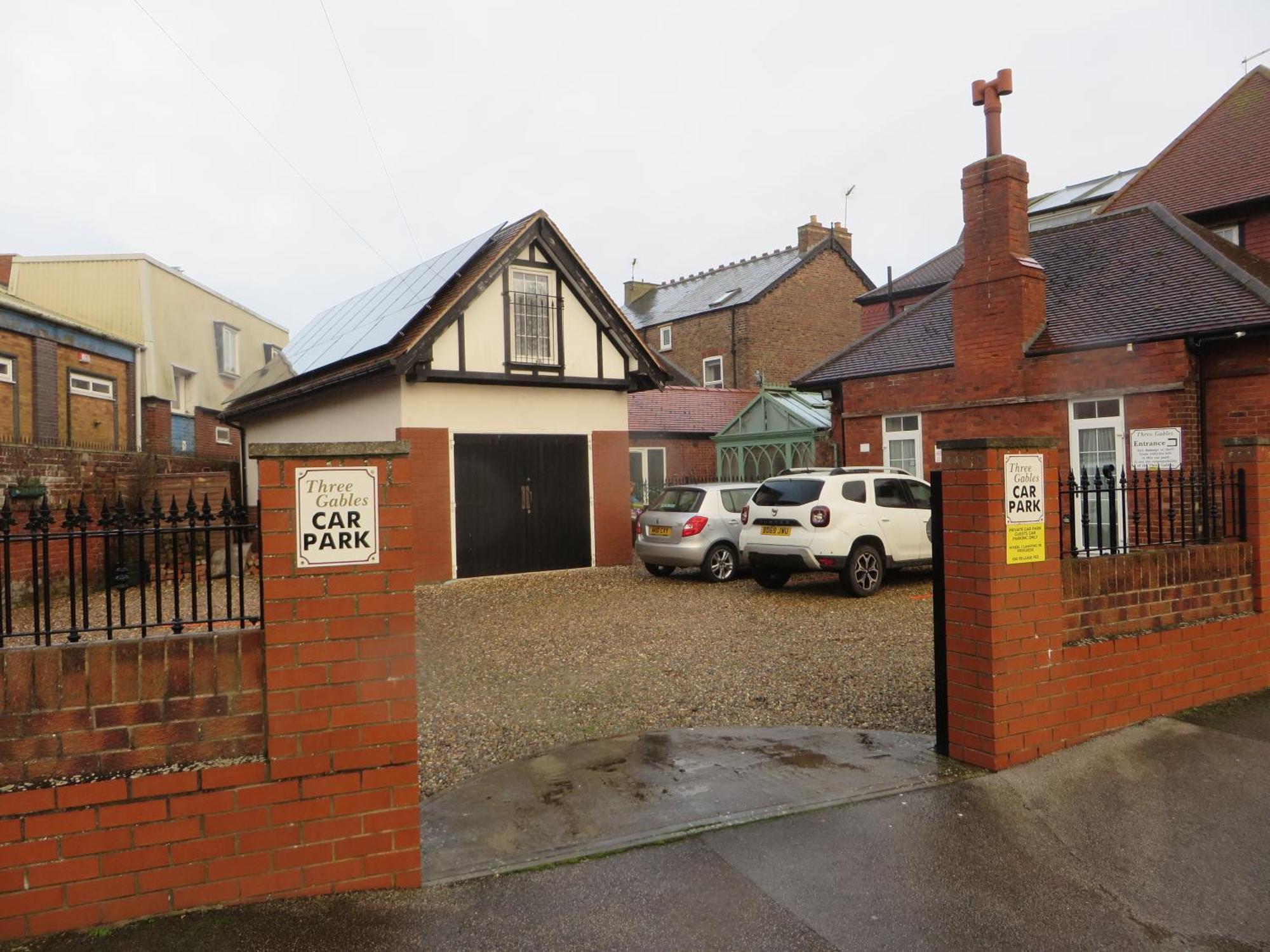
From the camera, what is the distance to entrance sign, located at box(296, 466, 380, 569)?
3.36 meters

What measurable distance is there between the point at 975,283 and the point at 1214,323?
11.7 feet

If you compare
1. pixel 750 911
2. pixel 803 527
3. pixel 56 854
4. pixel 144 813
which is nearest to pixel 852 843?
pixel 750 911

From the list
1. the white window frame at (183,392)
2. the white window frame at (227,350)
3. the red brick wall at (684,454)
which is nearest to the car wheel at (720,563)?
the red brick wall at (684,454)

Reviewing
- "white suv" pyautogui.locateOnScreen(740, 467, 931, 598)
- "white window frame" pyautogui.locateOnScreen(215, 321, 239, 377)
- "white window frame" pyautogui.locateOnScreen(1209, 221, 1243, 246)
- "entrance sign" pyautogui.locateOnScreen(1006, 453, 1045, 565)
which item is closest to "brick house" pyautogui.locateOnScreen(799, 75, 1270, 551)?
"white window frame" pyautogui.locateOnScreen(1209, 221, 1243, 246)

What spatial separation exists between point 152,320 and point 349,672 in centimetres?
2602

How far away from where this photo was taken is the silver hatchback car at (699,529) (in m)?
13.0

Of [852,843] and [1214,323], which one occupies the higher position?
[1214,323]

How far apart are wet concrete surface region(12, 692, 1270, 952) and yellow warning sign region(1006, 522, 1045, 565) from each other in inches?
44.6

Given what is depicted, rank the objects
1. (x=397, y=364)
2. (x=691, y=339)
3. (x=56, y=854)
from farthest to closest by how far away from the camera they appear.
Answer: (x=691, y=339) < (x=397, y=364) < (x=56, y=854)

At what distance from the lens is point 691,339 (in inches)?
1332

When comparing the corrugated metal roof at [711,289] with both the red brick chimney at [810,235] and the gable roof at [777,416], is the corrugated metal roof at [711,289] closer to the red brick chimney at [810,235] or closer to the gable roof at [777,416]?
the red brick chimney at [810,235]

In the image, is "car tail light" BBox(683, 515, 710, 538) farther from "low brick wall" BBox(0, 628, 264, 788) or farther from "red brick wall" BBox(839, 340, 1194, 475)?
"low brick wall" BBox(0, 628, 264, 788)

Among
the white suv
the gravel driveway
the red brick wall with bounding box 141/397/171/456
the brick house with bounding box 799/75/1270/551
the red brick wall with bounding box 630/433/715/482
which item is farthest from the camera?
the red brick wall with bounding box 630/433/715/482

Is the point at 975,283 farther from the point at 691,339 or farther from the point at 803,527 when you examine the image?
the point at 691,339
